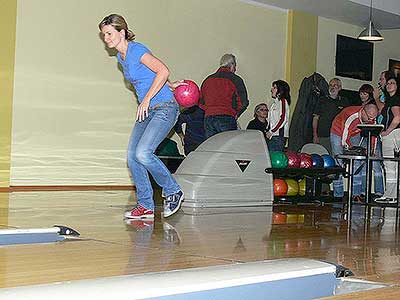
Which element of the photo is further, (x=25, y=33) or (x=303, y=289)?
(x=25, y=33)

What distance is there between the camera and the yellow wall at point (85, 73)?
777 centimetres

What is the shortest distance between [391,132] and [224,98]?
157 centimetres

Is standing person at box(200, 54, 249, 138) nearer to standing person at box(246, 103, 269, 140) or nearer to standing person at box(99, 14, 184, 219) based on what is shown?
standing person at box(246, 103, 269, 140)

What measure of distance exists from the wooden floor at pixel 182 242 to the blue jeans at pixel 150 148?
230mm

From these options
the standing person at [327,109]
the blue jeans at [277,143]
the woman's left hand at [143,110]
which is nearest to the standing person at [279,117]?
the blue jeans at [277,143]

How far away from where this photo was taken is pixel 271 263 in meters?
2.68

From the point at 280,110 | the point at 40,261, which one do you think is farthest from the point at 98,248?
the point at 280,110

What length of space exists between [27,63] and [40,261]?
5.16 meters

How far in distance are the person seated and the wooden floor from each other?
1.31 m

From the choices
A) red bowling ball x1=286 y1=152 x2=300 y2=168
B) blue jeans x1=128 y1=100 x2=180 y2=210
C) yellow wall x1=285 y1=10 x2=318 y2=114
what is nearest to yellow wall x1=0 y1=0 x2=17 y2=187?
red bowling ball x1=286 y1=152 x2=300 y2=168

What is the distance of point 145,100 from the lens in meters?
4.36

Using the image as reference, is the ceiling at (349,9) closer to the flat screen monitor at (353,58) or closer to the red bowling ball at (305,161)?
the flat screen monitor at (353,58)

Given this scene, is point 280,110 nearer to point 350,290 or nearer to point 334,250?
point 334,250

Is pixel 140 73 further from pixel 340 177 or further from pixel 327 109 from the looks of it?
pixel 327 109
